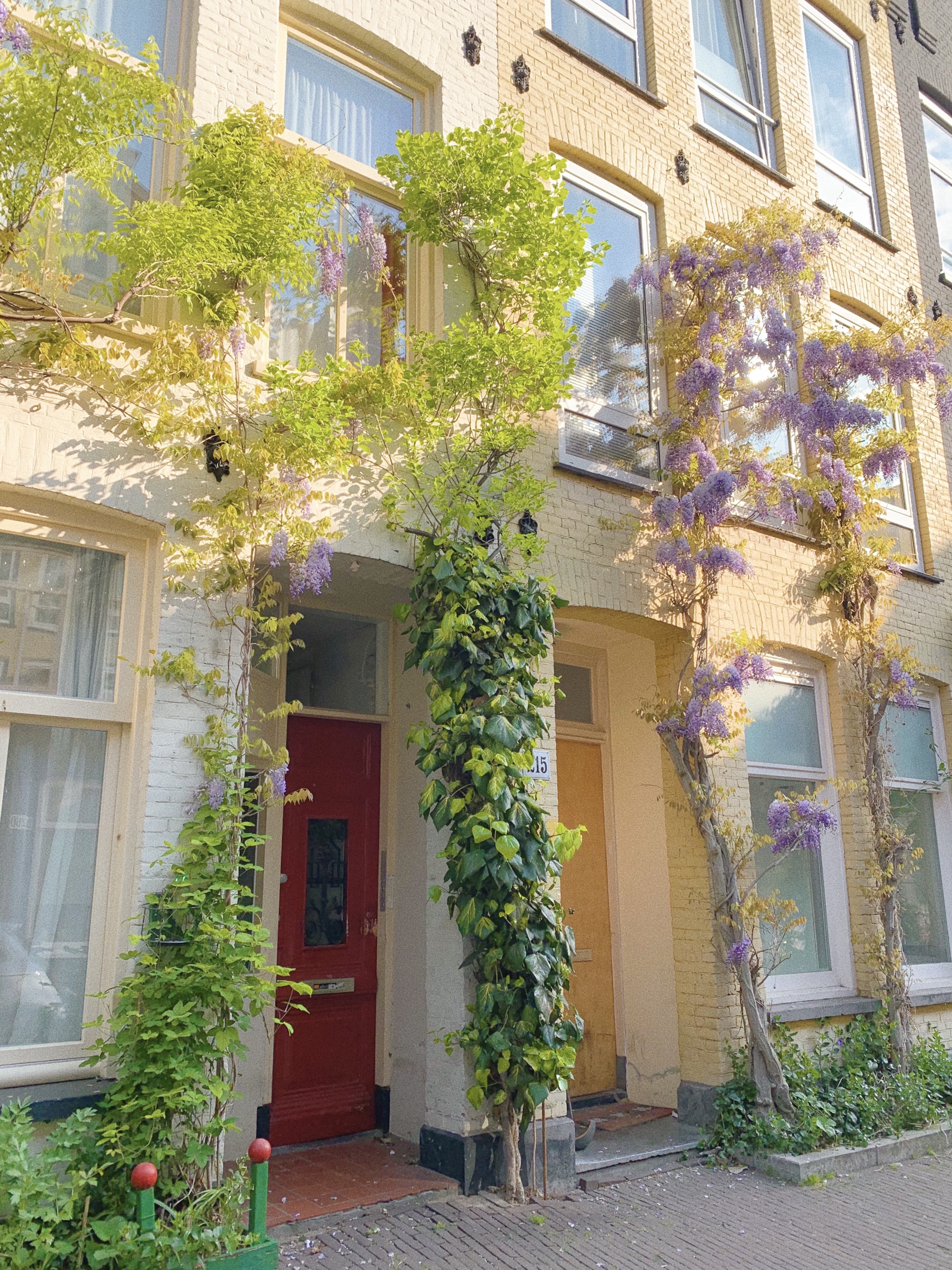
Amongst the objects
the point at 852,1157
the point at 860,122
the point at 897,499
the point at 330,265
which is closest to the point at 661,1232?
the point at 852,1157

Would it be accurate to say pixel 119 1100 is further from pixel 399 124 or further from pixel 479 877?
pixel 399 124

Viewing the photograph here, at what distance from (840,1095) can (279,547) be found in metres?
5.26

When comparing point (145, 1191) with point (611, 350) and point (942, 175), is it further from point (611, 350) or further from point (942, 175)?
point (942, 175)

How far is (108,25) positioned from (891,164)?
28.6 ft

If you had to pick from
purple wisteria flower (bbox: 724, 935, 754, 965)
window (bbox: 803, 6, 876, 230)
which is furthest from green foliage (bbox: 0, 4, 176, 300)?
window (bbox: 803, 6, 876, 230)

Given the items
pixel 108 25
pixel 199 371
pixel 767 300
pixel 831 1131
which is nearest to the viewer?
pixel 199 371

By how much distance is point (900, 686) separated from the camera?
27.8 feet

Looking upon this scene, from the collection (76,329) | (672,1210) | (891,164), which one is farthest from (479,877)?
(891,164)

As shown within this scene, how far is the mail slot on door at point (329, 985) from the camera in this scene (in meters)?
6.48

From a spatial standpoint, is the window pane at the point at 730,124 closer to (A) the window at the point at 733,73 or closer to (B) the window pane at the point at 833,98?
(A) the window at the point at 733,73

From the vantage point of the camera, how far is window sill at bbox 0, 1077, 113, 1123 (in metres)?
4.22

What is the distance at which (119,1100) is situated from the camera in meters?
4.26

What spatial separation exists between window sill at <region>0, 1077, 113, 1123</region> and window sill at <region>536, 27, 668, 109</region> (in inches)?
305

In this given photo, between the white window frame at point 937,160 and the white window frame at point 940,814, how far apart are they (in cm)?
543
